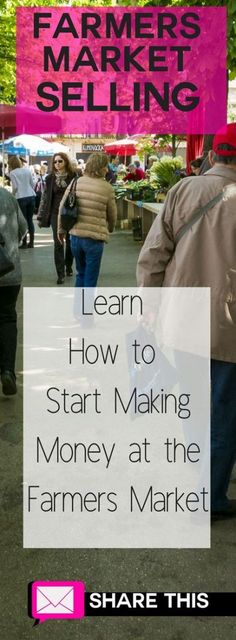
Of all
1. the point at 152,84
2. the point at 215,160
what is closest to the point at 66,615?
the point at 215,160

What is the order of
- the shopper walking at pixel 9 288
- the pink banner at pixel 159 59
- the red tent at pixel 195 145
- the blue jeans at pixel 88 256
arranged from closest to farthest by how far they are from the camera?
the shopper walking at pixel 9 288
the blue jeans at pixel 88 256
the pink banner at pixel 159 59
the red tent at pixel 195 145

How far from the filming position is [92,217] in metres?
7.99

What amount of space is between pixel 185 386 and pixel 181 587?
39.0 inches

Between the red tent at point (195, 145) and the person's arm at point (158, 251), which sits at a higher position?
the person's arm at point (158, 251)

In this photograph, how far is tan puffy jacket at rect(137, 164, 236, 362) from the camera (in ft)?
11.5

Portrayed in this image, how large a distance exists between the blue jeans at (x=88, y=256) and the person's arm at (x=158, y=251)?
4.36 meters

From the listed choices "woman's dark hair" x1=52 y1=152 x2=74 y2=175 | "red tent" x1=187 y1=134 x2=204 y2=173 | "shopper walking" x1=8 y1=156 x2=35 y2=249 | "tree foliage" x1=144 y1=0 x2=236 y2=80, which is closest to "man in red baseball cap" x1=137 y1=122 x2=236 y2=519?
"tree foliage" x1=144 y1=0 x2=236 y2=80

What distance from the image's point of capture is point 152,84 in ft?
40.6

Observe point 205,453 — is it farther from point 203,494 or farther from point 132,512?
point 132,512

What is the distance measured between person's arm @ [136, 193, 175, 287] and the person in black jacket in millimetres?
6607

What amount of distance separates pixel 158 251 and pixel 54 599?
149 centimetres

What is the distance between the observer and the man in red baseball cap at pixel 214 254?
3.50 meters

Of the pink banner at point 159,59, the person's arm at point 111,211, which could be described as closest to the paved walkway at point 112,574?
the person's arm at point 111,211

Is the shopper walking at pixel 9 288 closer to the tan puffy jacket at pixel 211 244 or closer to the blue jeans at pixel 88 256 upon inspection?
the blue jeans at pixel 88 256
